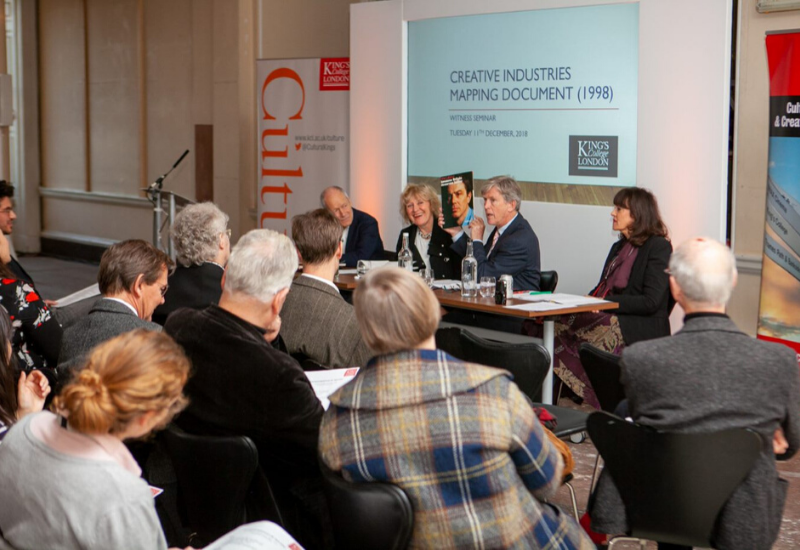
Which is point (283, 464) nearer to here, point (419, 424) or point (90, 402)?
point (419, 424)

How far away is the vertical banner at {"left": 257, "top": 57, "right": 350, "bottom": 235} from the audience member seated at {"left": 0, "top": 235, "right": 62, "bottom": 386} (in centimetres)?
520

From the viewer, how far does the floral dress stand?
3.69m

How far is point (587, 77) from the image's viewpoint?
22.5 feet

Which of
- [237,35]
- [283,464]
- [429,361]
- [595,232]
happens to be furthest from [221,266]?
[237,35]

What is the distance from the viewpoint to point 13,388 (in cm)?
267

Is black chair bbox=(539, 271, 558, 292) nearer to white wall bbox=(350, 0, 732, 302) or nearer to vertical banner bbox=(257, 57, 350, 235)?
white wall bbox=(350, 0, 732, 302)

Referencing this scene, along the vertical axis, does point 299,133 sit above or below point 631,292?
above

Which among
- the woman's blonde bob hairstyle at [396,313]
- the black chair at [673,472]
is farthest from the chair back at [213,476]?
the black chair at [673,472]

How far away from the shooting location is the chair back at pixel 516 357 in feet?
11.5

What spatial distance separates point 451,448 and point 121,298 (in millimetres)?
1698

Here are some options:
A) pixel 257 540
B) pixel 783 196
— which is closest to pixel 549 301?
pixel 783 196

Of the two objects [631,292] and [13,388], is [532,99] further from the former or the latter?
[13,388]

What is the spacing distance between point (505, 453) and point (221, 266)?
2379mm

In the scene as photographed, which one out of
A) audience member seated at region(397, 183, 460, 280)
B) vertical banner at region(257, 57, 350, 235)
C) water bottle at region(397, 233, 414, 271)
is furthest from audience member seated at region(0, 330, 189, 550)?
vertical banner at region(257, 57, 350, 235)
